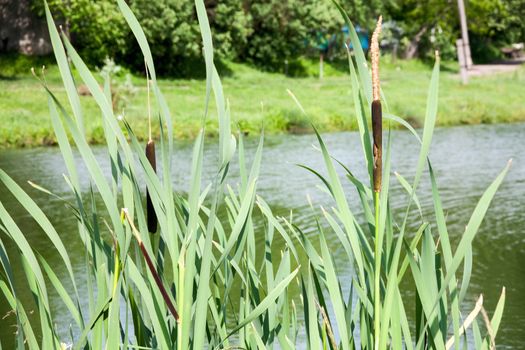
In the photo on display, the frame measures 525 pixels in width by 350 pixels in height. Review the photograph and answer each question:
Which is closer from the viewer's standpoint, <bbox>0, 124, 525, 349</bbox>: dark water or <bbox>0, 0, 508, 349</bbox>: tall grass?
<bbox>0, 0, 508, 349</bbox>: tall grass

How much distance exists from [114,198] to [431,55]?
110 feet

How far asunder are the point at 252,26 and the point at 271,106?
1132cm

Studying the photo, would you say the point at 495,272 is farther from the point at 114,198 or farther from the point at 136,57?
the point at 136,57

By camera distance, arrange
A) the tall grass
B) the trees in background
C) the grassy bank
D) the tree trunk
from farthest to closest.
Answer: the tree trunk < the trees in background < the grassy bank < the tall grass

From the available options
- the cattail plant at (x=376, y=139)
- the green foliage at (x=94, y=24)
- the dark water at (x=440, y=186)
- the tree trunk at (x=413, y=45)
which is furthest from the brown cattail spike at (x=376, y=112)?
the tree trunk at (x=413, y=45)

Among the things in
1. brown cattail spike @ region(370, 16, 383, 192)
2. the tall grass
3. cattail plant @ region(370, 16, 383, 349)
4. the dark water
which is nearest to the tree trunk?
the dark water

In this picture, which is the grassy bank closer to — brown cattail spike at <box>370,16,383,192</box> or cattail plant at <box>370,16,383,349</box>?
cattail plant at <box>370,16,383,349</box>

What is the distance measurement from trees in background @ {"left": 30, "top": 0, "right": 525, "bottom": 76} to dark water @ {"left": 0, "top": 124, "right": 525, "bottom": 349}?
7.73m

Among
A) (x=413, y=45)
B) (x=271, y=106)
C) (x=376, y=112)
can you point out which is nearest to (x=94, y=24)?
(x=271, y=106)

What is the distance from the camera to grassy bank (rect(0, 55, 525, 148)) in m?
14.2

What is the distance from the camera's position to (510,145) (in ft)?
41.3

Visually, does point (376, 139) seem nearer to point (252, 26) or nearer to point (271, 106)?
point (271, 106)

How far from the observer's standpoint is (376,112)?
1403mm

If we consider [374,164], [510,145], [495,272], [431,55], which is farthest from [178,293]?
[431,55]
